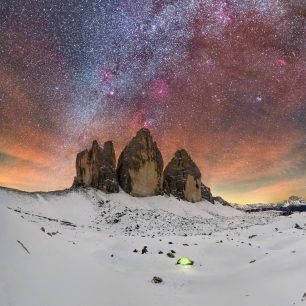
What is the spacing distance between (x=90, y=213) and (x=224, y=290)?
115 ft

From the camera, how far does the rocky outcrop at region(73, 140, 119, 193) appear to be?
58244mm

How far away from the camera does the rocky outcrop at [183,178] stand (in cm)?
7044

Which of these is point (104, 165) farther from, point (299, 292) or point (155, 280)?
point (299, 292)

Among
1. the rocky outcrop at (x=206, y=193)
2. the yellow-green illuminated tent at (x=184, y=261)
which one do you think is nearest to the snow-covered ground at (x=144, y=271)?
the yellow-green illuminated tent at (x=184, y=261)

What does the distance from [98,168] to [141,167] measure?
27.7 feet

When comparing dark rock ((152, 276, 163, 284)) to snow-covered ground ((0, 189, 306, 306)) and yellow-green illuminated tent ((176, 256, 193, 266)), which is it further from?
yellow-green illuminated tent ((176, 256, 193, 266))

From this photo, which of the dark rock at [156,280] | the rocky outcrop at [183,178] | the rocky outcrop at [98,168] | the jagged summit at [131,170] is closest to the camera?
the dark rock at [156,280]

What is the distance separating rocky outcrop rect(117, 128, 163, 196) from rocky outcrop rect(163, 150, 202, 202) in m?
5.79

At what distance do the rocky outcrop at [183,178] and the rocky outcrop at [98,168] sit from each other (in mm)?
13735

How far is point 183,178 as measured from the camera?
72.1 meters

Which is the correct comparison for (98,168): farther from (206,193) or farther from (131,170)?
(206,193)

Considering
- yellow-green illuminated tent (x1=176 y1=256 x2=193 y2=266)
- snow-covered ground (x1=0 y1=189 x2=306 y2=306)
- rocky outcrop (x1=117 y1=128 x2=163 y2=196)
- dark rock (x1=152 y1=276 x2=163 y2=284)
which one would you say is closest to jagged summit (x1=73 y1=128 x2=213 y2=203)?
rocky outcrop (x1=117 y1=128 x2=163 y2=196)

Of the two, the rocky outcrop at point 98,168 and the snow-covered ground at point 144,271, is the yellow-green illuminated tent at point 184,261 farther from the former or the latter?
the rocky outcrop at point 98,168

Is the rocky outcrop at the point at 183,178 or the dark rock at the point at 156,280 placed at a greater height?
the rocky outcrop at the point at 183,178
